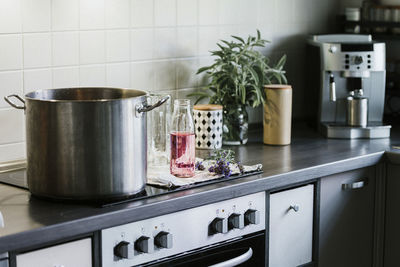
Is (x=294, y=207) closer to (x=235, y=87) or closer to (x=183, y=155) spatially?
(x=183, y=155)

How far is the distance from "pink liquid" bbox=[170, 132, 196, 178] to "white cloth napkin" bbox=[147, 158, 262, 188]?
3 centimetres

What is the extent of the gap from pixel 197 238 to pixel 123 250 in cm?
30

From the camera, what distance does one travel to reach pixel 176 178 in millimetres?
2197

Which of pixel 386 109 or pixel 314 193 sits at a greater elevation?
pixel 386 109

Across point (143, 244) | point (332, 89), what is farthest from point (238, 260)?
point (332, 89)

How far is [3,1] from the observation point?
7.49 ft

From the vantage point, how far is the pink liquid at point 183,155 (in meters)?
2.25

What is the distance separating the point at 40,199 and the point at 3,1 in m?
0.71

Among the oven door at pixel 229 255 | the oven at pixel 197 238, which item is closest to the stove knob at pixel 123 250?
the oven at pixel 197 238

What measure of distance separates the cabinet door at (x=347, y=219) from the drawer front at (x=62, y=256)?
103cm

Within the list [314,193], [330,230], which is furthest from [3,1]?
[330,230]

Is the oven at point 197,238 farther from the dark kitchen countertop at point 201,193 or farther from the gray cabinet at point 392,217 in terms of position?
the gray cabinet at point 392,217

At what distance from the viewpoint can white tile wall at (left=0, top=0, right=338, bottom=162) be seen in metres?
2.36

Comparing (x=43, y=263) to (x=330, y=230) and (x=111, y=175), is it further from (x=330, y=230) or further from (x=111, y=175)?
(x=330, y=230)
